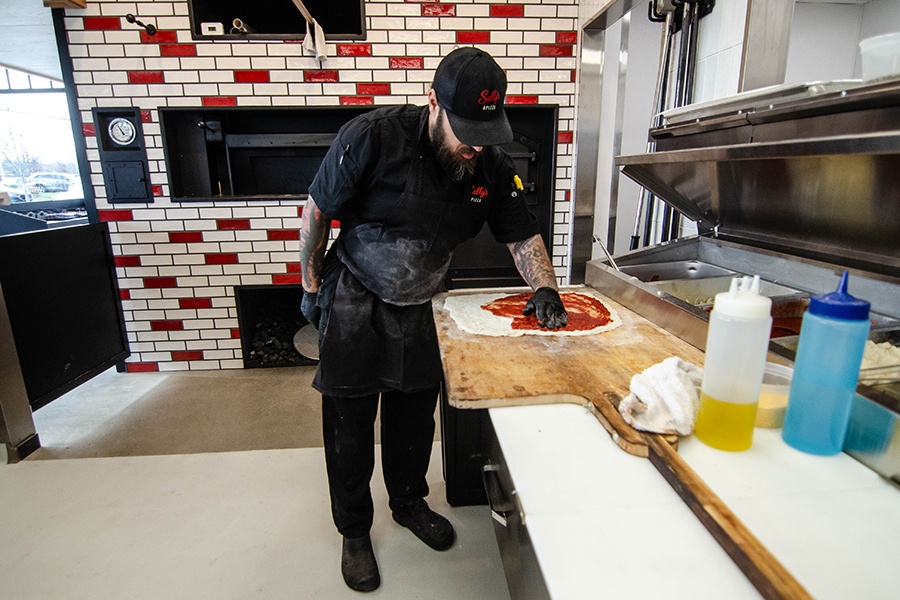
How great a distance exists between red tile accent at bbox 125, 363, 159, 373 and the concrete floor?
55 centimetres

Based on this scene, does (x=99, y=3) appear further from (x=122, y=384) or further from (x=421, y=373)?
(x=421, y=373)

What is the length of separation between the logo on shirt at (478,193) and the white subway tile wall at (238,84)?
5.67 ft

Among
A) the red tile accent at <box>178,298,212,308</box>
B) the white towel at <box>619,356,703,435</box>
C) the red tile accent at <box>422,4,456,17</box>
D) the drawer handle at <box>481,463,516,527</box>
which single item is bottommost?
the red tile accent at <box>178,298,212,308</box>

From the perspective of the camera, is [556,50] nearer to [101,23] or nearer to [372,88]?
[372,88]

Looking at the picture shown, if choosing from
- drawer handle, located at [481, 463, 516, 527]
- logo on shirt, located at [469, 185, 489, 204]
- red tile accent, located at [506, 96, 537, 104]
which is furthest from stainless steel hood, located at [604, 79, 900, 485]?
red tile accent, located at [506, 96, 537, 104]

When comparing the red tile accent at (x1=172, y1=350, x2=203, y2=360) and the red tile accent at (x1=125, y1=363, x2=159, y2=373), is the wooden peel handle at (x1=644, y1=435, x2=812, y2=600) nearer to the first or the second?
the red tile accent at (x1=172, y1=350, x2=203, y2=360)

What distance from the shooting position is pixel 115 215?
10.4 feet

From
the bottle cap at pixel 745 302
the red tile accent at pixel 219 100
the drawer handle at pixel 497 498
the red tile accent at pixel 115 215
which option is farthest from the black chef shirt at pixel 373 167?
the red tile accent at pixel 115 215

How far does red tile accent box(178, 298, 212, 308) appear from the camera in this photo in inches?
131

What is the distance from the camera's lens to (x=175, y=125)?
321cm

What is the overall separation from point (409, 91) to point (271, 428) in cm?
213

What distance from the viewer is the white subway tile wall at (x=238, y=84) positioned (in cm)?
297

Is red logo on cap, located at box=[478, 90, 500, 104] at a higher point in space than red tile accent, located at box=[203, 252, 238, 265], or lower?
higher

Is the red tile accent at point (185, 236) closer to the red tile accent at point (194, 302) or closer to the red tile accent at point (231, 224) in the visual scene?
the red tile accent at point (231, 224)
